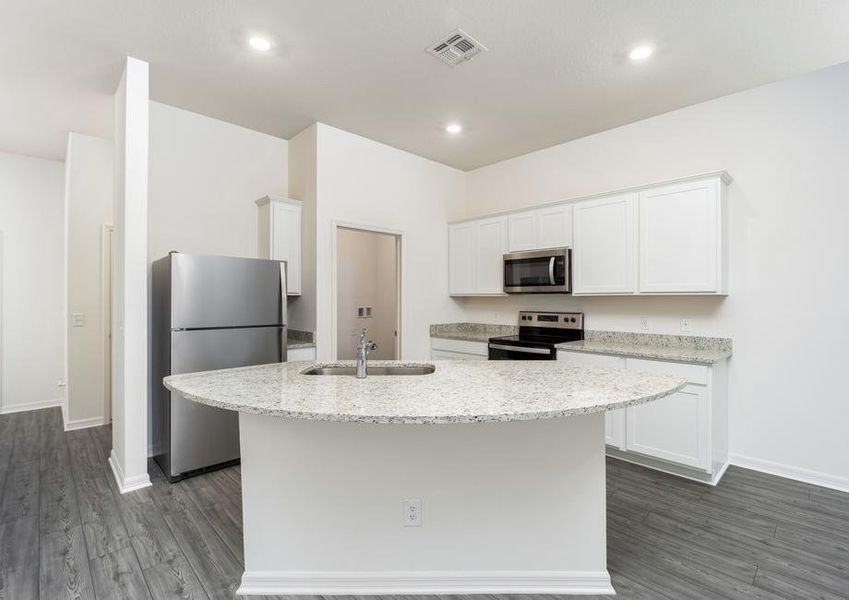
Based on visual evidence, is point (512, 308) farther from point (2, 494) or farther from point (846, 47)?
point (2, 494)

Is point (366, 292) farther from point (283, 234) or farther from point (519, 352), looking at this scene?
point (519, 352)

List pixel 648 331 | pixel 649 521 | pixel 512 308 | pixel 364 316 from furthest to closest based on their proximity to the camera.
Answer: pixel 364 316, pixel 512 308, pixel 648 331, pixel 649 521

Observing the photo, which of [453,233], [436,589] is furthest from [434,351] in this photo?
[436,589]

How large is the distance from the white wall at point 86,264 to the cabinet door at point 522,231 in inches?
164

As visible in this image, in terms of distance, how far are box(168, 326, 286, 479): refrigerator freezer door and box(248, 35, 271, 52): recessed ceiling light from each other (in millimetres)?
1953

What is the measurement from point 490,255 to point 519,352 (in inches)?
48.0

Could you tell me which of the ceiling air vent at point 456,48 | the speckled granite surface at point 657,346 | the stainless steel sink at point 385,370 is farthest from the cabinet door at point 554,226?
the stainless steel sink at point 385,370

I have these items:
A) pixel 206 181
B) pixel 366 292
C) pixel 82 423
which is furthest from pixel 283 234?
pixel 82 423

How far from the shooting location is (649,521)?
2434 millimetres

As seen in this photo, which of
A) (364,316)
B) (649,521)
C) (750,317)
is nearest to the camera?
(649,521)

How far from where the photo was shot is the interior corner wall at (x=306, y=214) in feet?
12.6

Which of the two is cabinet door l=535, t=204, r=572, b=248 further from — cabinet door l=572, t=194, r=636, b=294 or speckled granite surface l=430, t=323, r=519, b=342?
speckled granite surface l=430, t=323, r=519, b=342

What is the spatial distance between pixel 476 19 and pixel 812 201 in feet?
8.71

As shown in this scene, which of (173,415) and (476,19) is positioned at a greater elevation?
(476,19)
